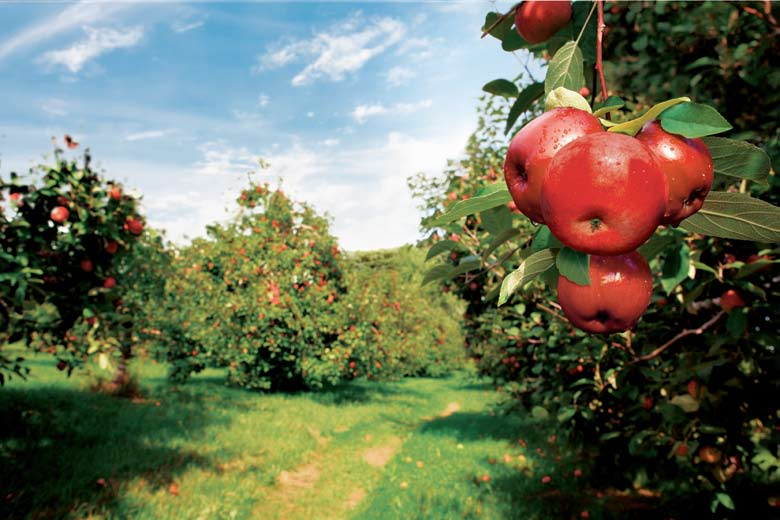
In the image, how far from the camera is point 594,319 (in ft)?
2.78

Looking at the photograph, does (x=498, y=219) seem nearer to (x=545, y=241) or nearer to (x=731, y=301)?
(x=545, y=241)

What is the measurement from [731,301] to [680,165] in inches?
75.9

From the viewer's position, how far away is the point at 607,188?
627 millimetres

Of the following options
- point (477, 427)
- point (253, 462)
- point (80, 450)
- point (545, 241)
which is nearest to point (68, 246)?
point (80, 450)

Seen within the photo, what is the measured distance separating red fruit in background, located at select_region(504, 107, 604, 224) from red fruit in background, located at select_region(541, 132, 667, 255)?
0.04 meters

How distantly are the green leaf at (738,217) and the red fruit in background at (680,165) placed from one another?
0.15ft

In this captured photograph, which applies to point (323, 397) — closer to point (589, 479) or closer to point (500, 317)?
point (589, 479)

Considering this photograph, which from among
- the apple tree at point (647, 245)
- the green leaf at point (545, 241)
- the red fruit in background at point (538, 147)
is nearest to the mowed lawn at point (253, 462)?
the apple tree at point (647, 245)

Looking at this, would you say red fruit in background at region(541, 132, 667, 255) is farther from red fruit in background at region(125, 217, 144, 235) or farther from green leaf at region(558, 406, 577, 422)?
red fruit in background at region(125, 217, 144, 235)

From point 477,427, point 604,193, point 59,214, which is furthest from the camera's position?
point 477,427

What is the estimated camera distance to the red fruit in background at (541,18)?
1.20m

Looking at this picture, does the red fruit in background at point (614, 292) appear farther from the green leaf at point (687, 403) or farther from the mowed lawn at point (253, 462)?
the mowed lawn at point (253, 462)

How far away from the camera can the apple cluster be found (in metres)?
0.63

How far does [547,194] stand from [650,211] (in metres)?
0.13
